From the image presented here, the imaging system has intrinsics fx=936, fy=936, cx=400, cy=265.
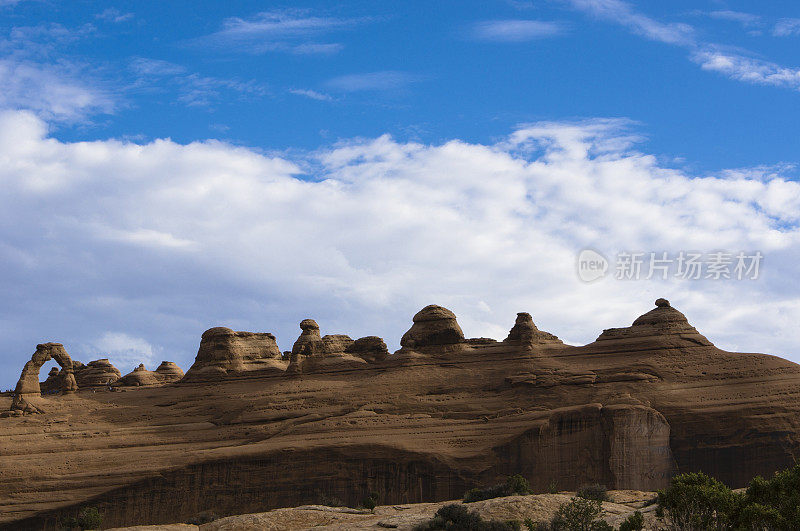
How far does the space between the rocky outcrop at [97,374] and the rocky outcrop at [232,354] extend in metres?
16.0

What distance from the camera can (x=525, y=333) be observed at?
58.2m

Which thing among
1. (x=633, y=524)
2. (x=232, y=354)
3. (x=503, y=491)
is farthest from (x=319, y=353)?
(x=633, y=524)

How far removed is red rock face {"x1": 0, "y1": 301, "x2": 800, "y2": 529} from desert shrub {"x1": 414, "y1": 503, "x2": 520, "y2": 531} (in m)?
21.0

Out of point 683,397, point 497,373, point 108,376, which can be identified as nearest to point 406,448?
point 497,373

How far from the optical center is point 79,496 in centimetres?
5547

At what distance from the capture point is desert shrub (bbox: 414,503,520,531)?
93.7ft

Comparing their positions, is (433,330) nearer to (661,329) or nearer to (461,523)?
(661,329)

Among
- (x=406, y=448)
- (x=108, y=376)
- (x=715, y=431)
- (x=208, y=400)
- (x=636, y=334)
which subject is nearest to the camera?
(x=715, y=431)

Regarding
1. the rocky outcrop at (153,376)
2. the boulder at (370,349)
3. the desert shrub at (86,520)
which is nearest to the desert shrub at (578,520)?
the desert shrub at (86,520)

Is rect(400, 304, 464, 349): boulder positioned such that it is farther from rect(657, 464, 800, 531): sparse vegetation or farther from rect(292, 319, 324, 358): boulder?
rect(657, 464, 800, 531): sparse vegetation

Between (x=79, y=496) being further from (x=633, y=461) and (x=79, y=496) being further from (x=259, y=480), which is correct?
(x=633, y=461)

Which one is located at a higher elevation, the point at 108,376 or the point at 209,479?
the point at 108,376

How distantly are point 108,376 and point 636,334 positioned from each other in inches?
1848

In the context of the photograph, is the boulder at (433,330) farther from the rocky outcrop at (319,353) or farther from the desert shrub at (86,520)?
the desert shrub at (86,520)
